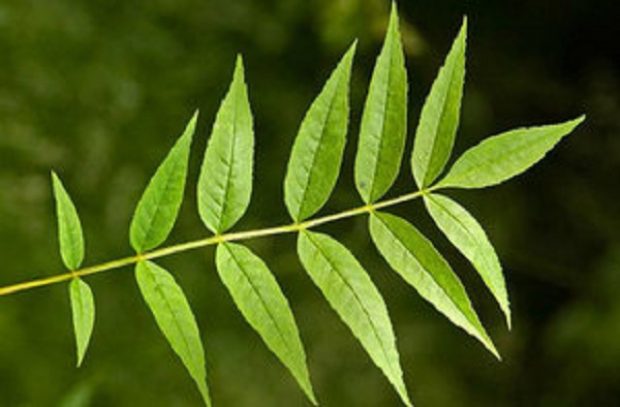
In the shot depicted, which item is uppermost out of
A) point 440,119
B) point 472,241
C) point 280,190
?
point 280,190

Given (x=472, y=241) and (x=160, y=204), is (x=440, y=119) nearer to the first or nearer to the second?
(x=472, y=241)

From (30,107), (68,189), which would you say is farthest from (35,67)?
(68,189)

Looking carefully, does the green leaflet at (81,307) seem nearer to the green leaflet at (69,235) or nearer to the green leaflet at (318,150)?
the green leaflet at (69,235)

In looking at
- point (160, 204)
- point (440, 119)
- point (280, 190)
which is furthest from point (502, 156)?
point (280, 190)

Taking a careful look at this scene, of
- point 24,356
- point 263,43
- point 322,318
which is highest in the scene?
point 263,43

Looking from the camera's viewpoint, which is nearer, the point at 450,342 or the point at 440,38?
the point at 440,38

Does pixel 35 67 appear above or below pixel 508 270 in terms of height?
above

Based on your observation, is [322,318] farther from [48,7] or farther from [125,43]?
[48,7]
